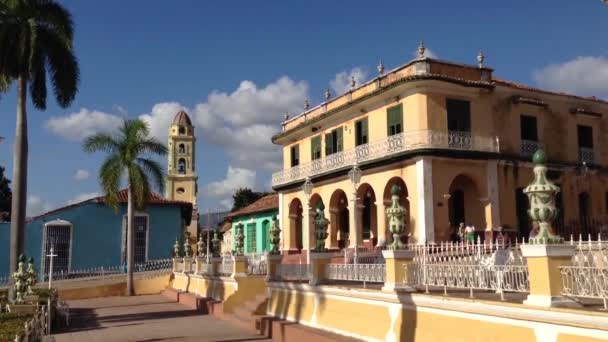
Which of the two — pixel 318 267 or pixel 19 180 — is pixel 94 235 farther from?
pixel 318 267

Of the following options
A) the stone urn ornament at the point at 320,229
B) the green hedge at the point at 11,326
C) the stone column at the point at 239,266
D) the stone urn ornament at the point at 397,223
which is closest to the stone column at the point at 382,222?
the stone column at the point at 239,266

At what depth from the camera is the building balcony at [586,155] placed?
77.7 ft

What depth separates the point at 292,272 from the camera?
46.1 ft

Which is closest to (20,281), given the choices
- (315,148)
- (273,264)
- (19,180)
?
(19,180)

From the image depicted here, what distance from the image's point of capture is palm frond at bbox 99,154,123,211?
24688 mm

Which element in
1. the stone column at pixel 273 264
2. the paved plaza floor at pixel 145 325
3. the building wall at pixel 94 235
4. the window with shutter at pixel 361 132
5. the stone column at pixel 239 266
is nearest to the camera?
the paved plaza floor at pixel 145 325

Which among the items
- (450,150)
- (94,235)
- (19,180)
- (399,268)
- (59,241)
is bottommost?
(399,268)

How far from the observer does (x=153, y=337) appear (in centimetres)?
1323

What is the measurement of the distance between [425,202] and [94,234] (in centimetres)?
1787

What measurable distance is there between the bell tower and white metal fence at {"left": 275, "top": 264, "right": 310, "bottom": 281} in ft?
123

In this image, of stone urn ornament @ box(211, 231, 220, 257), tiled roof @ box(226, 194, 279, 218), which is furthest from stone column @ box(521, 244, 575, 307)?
tiled roof @ box(226, 194, 279, 218)

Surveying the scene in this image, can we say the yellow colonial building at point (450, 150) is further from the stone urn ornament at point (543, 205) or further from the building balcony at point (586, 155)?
the stone urn ornament at point (543, 205)

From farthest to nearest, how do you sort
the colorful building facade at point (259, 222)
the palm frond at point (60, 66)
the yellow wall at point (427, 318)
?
the colorful building facade at point (259, 222) → the palm frond at point (60, 66) → the yellow wall at point (427, 318)

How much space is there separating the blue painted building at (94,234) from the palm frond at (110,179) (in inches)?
155
